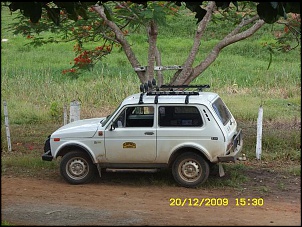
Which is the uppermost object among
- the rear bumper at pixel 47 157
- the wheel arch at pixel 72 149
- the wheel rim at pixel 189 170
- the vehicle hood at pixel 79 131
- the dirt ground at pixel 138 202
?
the vehicle hood at pixel 79 131

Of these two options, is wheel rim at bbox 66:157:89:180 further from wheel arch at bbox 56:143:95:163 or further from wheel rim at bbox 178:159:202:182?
wheel rim at bbox 178:159:202:182

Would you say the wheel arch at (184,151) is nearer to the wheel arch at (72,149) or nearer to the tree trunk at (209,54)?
the wheel arch at (72,149)

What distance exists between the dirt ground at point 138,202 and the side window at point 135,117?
103 centimetres

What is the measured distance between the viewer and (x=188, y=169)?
9.48 meters

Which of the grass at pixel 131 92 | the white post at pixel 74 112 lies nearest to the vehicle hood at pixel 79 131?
the grass at pixel 131 92

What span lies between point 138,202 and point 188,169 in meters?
1.23

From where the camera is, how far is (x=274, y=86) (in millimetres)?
18797

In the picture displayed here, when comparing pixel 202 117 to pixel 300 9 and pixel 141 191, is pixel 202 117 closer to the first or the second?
pixel 141 191

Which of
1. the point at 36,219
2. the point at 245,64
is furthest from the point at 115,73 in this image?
the point at 36,219

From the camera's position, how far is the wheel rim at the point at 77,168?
9828 millimetres

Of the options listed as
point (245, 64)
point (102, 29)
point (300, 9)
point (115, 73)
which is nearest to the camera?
point (300, 9)

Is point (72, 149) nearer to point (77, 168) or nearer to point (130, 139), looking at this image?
point (77, 168)

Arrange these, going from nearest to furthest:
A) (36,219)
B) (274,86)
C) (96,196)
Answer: (36,219) < (96,196) < (274,86)

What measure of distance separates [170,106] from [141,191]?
149 cm
